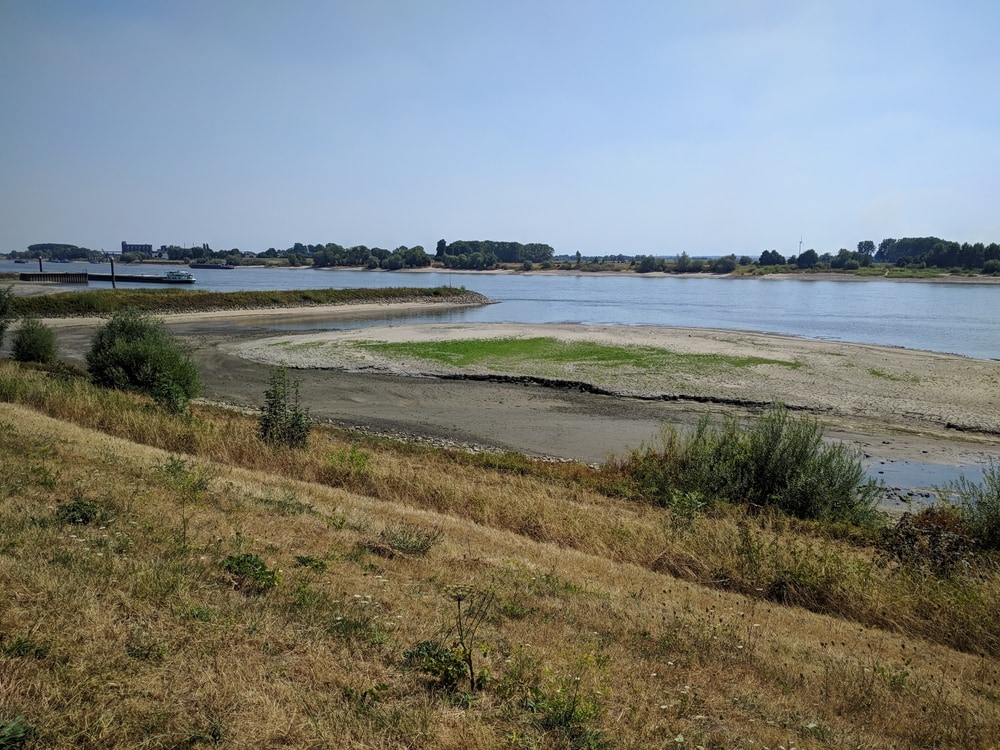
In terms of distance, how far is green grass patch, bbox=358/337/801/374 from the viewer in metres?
32.7

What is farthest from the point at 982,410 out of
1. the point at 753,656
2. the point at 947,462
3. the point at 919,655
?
the point at 753,656

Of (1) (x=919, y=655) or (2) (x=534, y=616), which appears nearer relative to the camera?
(2) (x=534, y=616)

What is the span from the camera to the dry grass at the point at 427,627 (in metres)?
4.02

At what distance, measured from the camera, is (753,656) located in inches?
232

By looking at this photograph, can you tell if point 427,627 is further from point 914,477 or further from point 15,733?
point 914,477

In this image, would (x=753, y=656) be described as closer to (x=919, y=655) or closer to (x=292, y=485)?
(x=919, y=655)

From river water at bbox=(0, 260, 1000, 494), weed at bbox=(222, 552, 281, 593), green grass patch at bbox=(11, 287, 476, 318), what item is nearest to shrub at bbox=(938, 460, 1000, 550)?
river water at bbox=(0, 260, 1000, 494)

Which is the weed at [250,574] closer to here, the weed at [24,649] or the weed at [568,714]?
the weed at [24,649]

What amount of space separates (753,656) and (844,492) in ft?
27.7

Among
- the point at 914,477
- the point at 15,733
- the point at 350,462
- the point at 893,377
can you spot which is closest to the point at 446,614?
the point at 15,733

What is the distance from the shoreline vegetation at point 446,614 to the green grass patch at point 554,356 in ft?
66.2

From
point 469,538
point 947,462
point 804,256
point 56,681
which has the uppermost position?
point 804,256

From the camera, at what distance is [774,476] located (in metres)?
13.5

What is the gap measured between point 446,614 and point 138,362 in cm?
1743
